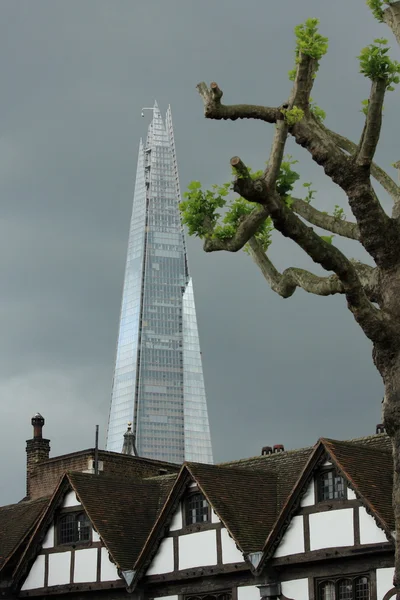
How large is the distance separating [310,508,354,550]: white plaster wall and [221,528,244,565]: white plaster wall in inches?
109

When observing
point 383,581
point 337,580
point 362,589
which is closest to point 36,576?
point 337,580

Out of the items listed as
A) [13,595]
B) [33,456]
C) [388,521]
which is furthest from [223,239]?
[33,456]

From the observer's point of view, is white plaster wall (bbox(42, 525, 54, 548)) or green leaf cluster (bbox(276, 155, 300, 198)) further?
white plaster wall (bbox(42, 525, 54, 548))

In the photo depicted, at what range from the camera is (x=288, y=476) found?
41.5 meters

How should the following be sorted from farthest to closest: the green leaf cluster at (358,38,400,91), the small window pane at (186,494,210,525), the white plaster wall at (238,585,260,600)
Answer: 1. the small window pane at (186,494,210,525)
2. the white plaster wall at (238,585,260,600)
3. the green leaf cluster at (358,38,400,91)

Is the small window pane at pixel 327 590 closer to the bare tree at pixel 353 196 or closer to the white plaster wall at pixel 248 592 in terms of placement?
the white plaster wall at pixel 248 592

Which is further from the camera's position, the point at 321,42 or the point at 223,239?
the point at 223,239

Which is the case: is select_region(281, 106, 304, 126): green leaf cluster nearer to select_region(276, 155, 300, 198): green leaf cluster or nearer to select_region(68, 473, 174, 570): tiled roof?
select_region(276, 155, 300, 198): green leaf cluster

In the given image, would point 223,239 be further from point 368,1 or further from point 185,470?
point 185,470

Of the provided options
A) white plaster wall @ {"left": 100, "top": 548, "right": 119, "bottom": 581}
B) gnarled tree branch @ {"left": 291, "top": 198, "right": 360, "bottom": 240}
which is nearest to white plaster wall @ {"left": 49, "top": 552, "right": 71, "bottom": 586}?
white plaster wall @ {"left": 100, "top": 548, "right": 119, "bottom": 581}

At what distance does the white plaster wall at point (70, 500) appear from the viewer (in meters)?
43.3

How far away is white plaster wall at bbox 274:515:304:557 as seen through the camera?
36844 millimetres

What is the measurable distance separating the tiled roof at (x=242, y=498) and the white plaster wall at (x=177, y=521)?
142 cm

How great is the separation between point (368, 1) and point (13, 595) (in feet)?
86.6
